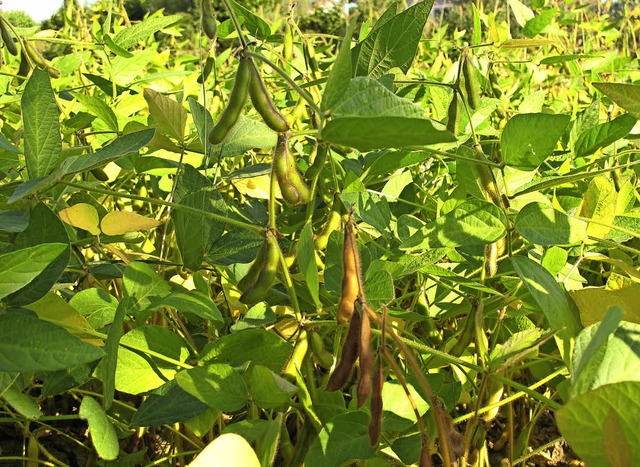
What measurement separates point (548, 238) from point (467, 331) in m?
0.12

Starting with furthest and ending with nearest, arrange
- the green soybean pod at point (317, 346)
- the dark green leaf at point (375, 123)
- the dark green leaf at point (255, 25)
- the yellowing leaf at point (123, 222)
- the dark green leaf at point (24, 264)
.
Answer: the dark green leaf at point (255, 25) → the yellowing leaf at point (123, 222) → the green soybean pod at point (317, 346) → the dark green leaf at point (24, 264) → the dark green leaf at point (375, 123)

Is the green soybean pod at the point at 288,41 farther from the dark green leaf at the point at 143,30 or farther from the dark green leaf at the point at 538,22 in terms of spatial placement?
the dark green leaf at the point at 538,22

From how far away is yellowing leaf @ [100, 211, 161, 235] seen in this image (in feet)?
2.32

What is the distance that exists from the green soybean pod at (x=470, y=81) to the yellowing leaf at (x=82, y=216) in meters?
0.42

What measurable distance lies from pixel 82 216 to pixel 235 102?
12.1 inches

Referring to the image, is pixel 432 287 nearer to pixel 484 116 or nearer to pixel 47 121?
pixel 484 116

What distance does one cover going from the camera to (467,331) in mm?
688

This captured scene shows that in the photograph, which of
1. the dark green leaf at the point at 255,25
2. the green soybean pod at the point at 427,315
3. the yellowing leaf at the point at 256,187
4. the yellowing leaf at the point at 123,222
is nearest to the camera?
the yellowing leaf at the point at 123,222

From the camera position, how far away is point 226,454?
42 centimetres

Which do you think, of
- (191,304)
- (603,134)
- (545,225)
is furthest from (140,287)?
(603,134)

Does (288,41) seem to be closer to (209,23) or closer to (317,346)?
(209,23)

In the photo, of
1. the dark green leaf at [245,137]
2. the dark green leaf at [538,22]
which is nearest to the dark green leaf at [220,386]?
the dark green leaf at [245,137]

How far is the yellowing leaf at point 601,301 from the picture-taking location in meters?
0.59

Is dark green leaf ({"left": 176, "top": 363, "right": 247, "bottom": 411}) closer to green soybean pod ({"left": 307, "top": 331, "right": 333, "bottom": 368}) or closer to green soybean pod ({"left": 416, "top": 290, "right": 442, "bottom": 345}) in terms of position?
green soybean pod ({"left": 307, "top": 331, "right": 333, "bottom": 368})
